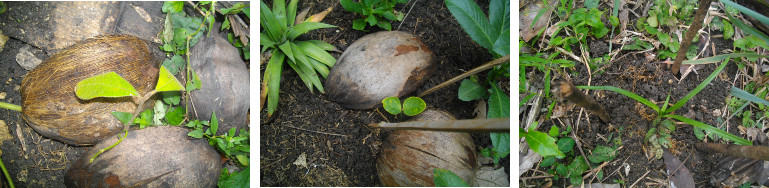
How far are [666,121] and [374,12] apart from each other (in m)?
0.86

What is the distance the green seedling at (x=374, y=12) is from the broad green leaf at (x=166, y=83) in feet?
1.67

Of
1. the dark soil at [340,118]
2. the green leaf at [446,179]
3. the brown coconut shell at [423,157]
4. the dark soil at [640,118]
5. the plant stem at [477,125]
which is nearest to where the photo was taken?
the plant stem at [477,125]

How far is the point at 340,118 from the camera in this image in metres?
1.27

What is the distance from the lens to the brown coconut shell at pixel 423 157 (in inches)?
44.0

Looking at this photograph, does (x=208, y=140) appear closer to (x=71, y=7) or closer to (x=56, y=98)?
(x=56, y=98)

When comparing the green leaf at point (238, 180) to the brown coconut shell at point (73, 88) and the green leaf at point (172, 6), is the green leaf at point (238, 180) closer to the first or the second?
the brown coconut shell at point (73, 88)

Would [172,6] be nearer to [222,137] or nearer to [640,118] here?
[222,137]

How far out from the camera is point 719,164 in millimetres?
1349

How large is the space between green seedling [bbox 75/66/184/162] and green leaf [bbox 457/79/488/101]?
75 cm

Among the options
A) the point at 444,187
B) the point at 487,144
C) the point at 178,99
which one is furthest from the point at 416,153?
the point at 178,99

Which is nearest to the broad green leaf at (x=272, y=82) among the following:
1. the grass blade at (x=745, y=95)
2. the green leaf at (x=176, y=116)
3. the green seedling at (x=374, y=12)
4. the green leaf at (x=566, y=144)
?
the green seedling at (x=374, y=12)

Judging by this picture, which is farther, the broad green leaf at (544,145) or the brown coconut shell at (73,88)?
the brown coconut shell at (73,88)

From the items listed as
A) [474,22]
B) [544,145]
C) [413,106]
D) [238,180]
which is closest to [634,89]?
[544,145]

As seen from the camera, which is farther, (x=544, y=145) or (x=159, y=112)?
(x=159, y=112)
